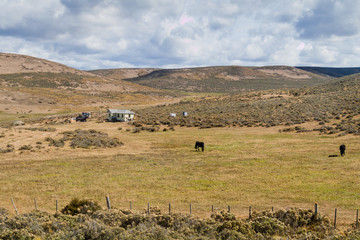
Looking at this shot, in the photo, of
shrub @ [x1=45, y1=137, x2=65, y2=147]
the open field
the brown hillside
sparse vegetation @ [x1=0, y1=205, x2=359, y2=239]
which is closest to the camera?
sparse vegetation @ [x1=0, y1=205, x2=359, y2=239]

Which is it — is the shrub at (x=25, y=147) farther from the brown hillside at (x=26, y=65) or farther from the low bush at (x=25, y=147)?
the brown hillside at (x=26, y=65)

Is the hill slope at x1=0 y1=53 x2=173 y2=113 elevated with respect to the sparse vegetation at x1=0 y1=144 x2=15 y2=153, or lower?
elevated

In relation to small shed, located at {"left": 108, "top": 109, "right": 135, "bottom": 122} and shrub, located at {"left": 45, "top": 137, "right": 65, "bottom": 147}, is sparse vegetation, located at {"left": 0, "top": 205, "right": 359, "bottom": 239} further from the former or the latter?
small shed, located at {"left": 108, "top": 109, "right": 135, "bottom": 122}

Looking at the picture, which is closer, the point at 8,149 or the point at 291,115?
the point at 8,149

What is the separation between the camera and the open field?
61.4ft

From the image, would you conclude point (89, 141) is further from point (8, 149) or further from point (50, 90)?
point (50, 90)

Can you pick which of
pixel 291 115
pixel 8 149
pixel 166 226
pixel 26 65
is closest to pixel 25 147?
pixel 8 149

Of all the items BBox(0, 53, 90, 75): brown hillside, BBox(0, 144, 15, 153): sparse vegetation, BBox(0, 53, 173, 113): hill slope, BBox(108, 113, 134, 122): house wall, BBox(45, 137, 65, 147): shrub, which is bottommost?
BBox(0, 144, 15, 153): sparse vegetation

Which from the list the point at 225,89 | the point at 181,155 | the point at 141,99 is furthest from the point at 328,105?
the point at 225,89

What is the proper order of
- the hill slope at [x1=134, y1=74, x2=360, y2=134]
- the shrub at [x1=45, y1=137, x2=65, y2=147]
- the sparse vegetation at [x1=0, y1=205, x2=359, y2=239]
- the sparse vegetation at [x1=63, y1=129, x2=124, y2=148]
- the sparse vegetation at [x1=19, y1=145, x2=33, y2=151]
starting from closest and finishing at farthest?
the sparse vegetation at [x1=0, y1=205, x2=359, y2=239], the sparse vegetation at [x1=19, y1=145, x2=33, y2=151], the shrub at [x1=45, y1=137, x2=65, y2=147], the sparse vegetation at [x1=63, y1=129, x2=124, y2=148], the hill slope at [x1=134, y1=74, x2=360, y2=134]

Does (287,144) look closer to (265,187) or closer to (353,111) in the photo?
(265,187)

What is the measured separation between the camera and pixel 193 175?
24672mm

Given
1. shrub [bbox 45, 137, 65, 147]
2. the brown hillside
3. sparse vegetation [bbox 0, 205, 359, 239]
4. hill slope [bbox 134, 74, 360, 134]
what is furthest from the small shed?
the brown hillside

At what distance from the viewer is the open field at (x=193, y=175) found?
1872cm
